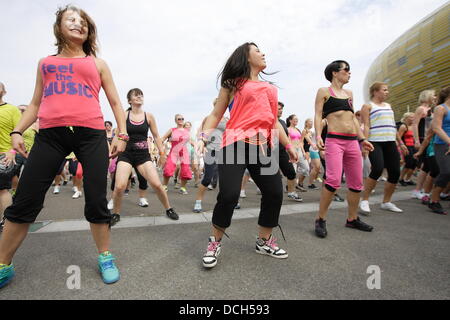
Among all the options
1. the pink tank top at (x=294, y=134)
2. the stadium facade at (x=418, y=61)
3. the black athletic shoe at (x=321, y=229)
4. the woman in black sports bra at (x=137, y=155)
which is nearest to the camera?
the black athletic shoe at (x=321, y=229)

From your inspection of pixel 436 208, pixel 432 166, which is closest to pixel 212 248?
pixel 436 208

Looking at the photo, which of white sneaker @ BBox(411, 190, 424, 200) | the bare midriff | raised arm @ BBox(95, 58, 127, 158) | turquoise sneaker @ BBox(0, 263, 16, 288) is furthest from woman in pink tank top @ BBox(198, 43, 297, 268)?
white sneaker @ BBox(411, 190, 424, 200)

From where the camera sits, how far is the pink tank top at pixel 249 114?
200 centimetres

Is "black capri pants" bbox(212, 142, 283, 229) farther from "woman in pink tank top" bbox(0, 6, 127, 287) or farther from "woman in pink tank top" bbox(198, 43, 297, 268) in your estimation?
"woman in pink tank top" bbox(0, 6, 127, 287)

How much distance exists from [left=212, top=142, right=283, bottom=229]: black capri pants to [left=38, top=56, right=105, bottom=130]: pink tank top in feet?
3.61

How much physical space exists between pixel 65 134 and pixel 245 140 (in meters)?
1.40

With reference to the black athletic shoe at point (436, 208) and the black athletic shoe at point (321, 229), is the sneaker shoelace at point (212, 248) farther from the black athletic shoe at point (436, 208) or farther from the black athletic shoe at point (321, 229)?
the black athletic shoe at point (436, 208)

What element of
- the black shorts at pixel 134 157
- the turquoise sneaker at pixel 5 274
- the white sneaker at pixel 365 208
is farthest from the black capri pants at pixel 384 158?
Answer: the turquoise sneaker at pixel 5 274

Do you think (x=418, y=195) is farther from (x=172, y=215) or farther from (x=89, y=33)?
(x=89, y=33)

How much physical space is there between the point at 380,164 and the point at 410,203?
76.7 inches

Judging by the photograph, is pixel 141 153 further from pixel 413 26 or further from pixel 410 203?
pixel 413 26

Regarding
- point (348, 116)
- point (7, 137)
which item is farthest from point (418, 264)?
point (7, 137)

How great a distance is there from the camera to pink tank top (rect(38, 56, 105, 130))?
1.65 meters

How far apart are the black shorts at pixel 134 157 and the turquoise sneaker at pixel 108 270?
1810mm
